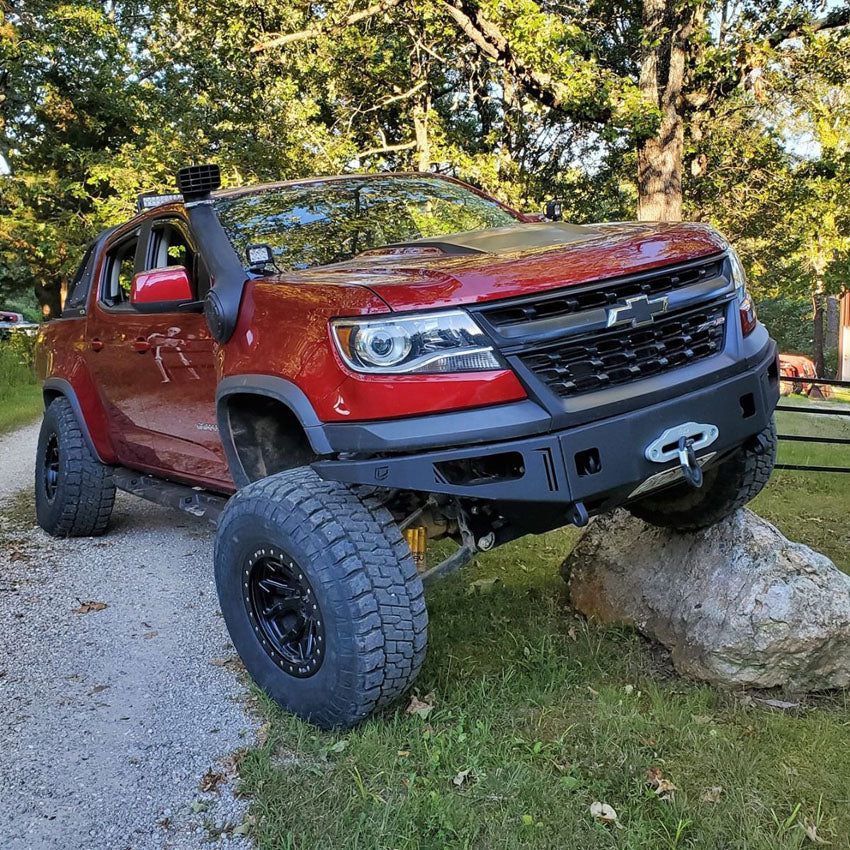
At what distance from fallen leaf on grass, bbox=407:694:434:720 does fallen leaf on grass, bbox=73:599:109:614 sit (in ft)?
6.87

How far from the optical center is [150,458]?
483 cm

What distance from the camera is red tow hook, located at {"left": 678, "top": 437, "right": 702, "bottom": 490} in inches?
112

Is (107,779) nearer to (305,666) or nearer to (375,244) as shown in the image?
(305,666)

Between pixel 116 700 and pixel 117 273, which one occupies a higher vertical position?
pixel 117 273

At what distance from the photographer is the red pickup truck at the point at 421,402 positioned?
8.81 ft

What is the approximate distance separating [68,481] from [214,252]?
2532 millimetres

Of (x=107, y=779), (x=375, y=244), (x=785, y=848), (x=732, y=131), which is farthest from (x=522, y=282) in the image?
(x=732, y=131)

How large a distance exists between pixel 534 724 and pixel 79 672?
203 cm

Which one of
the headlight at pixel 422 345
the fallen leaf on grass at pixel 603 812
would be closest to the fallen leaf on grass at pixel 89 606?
the headlight at pixel 422 345

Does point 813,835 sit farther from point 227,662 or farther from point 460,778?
point 227,662

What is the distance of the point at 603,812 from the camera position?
263 centimetres

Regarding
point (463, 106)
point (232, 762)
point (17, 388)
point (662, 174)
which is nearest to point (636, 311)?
point (232, 762)

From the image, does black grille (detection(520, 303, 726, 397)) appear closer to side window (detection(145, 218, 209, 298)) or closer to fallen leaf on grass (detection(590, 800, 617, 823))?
fallen leaf on grass (detection(590, 800, 617, 823))

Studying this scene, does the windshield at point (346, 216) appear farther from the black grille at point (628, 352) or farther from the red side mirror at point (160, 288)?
the black grille at point (628, 352)
